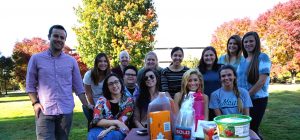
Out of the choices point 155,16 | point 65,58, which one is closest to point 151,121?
point 65,58

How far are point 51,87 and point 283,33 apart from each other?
2483cm

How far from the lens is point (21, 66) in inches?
1059

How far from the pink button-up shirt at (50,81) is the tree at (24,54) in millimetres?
21873

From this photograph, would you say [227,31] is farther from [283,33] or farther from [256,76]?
[256,76]

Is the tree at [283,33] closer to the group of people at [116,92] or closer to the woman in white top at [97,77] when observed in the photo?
the group of people at [116,92]

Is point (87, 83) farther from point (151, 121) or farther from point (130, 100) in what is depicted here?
point (151, 121)

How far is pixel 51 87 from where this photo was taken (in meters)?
3.44

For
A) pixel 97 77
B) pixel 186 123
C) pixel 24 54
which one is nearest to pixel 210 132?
pixel 186 123

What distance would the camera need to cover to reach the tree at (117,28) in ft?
63.9

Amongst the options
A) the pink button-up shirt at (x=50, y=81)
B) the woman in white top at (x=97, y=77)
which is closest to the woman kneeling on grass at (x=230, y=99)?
the pink button-up shirt at (x=50, y=81)

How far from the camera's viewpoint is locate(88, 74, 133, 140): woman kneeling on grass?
320cm

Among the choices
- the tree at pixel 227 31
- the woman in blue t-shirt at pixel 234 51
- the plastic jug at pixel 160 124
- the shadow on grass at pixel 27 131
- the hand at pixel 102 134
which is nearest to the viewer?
the plastic jug at pixel 160 124

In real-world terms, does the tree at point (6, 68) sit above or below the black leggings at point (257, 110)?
above

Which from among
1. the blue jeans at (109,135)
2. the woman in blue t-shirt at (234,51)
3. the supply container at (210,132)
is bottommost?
the blue jeans at (109,135)
